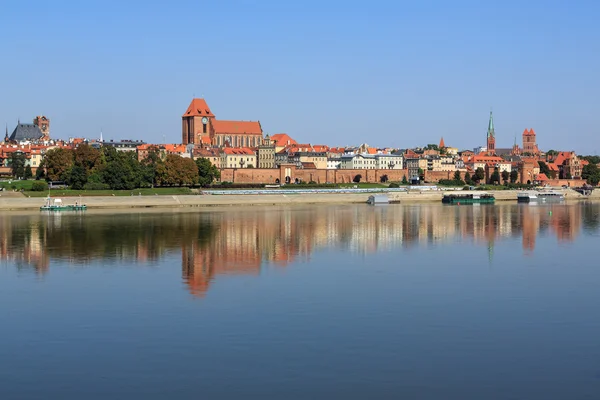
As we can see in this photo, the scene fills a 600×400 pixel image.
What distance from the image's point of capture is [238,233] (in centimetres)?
3559

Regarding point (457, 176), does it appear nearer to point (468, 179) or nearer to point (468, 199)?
point (468, 179)

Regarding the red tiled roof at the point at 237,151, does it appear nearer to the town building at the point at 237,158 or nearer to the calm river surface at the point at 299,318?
the town building at the point at 237,158

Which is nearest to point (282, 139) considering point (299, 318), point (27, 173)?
point (27, 173)

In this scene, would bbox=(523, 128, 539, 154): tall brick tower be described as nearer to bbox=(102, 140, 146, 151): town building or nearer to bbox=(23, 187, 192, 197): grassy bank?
bbox=(102, 140, 146, 151): town building

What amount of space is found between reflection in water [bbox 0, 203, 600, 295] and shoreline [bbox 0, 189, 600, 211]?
20.5 ft

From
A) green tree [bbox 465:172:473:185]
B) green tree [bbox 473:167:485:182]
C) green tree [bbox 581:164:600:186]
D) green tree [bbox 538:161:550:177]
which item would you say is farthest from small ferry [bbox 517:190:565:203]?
green tree [bbox 538:161:550:177]

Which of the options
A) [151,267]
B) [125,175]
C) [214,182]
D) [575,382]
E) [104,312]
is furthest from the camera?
[214,182]

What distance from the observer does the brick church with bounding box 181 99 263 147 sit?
9919 centimetres

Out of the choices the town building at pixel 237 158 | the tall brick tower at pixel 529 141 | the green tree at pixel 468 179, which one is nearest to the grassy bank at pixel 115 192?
the town building at pixel 237 158

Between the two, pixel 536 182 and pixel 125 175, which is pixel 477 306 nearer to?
pixel 125 175

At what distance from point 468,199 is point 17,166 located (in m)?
39.1

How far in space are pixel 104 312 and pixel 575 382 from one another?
9491 mm

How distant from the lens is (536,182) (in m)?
96.1

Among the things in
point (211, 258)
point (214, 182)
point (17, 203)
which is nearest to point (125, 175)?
point (17, 203)
